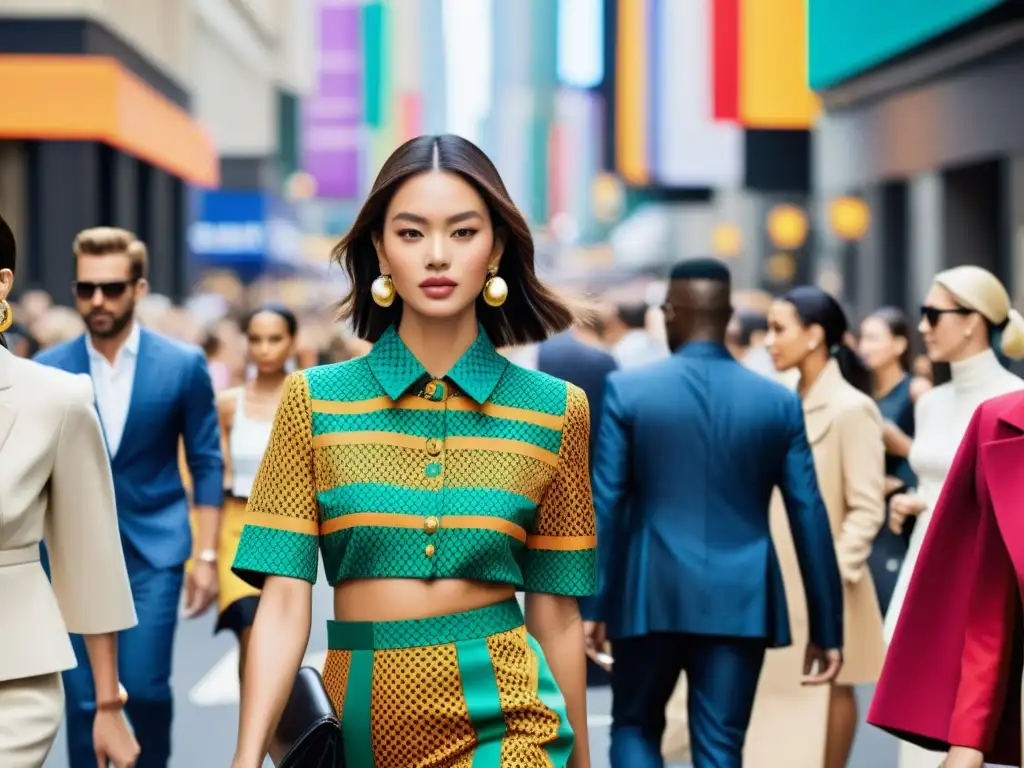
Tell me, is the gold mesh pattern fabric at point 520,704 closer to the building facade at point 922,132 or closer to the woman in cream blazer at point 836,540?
the woman in cream blazer at point 836,540

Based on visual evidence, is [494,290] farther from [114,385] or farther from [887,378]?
[887,378]

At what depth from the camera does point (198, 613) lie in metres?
8.27

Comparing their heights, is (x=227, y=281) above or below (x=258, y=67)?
below

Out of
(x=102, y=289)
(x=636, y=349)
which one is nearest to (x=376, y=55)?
(x=636, y=349)

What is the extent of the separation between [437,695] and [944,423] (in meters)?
4.33

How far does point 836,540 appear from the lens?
858 centimetres

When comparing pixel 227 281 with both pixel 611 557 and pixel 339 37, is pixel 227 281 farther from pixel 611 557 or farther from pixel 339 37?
pixel 339 37

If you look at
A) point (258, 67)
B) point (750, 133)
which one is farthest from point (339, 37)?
point (750, 133)

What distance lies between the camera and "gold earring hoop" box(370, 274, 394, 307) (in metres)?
4.00

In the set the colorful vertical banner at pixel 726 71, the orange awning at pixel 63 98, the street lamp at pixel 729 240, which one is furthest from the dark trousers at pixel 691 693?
the street lamp at pixel 729 240

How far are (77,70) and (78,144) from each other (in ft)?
3.46

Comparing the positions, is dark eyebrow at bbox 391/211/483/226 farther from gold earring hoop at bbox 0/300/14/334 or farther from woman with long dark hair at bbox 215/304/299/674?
woman with long dark hair at bbox 215/304/299/674

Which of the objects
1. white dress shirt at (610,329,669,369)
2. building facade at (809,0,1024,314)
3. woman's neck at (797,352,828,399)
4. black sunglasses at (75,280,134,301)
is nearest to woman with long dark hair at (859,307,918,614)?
woman's neck at (797,352,828,399)

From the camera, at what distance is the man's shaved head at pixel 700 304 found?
7199 mm
